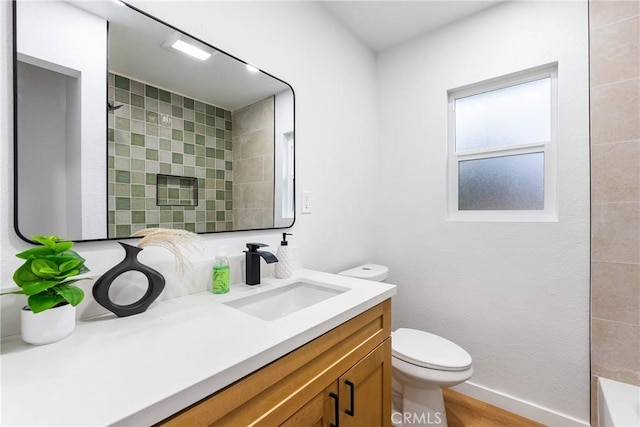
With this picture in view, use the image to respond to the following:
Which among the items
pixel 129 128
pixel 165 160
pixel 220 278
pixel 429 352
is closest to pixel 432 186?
pixel 429 352

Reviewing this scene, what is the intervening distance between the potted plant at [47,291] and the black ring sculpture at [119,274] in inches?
3.9

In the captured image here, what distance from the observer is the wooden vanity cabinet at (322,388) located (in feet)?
1.84

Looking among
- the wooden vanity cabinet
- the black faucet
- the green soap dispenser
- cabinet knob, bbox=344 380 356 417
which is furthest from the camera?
the black faucet

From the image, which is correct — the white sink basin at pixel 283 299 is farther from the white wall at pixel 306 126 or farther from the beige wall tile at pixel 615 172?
the beige wall tile at pixel 615 172

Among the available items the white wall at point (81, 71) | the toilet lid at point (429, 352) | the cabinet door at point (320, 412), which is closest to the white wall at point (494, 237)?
the toilet lid at point (429, 352)

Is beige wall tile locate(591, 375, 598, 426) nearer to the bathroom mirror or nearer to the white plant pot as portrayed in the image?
the bathroom mirror

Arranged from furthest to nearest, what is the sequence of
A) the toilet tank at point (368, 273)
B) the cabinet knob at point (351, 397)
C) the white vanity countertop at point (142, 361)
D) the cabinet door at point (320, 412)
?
the toilet tank at point (368, 273)
the cabinet knob at point (351, 397)
the cabinet door at point (320, 412)
the white vanity countertop at point (142, 361)

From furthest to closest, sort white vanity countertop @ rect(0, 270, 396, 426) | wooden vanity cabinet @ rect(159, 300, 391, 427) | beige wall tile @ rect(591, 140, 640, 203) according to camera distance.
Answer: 1. beige wall tile @ rect(591, 140, 640, 203)
2. wooden vanity cabinet @ rect(159, 300, 391, 427)
3. white vanity countertop @ rect(0, 270, 396, 426)

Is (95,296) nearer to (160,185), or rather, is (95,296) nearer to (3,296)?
(3,296)

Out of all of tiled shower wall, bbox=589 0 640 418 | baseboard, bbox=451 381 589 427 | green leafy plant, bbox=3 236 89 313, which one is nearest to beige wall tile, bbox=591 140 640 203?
tiled shower wall, bbox=589 0 640 418

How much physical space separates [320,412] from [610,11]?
2193mm

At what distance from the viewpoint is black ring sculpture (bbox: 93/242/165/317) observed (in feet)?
2.56

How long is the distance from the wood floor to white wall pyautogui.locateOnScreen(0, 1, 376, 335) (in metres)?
1.04

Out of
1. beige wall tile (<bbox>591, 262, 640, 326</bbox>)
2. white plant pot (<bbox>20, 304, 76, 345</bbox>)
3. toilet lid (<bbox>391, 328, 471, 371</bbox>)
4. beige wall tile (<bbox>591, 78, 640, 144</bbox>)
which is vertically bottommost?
toilet lid (<bbox>391, 328, 471, 371</bbox>)
